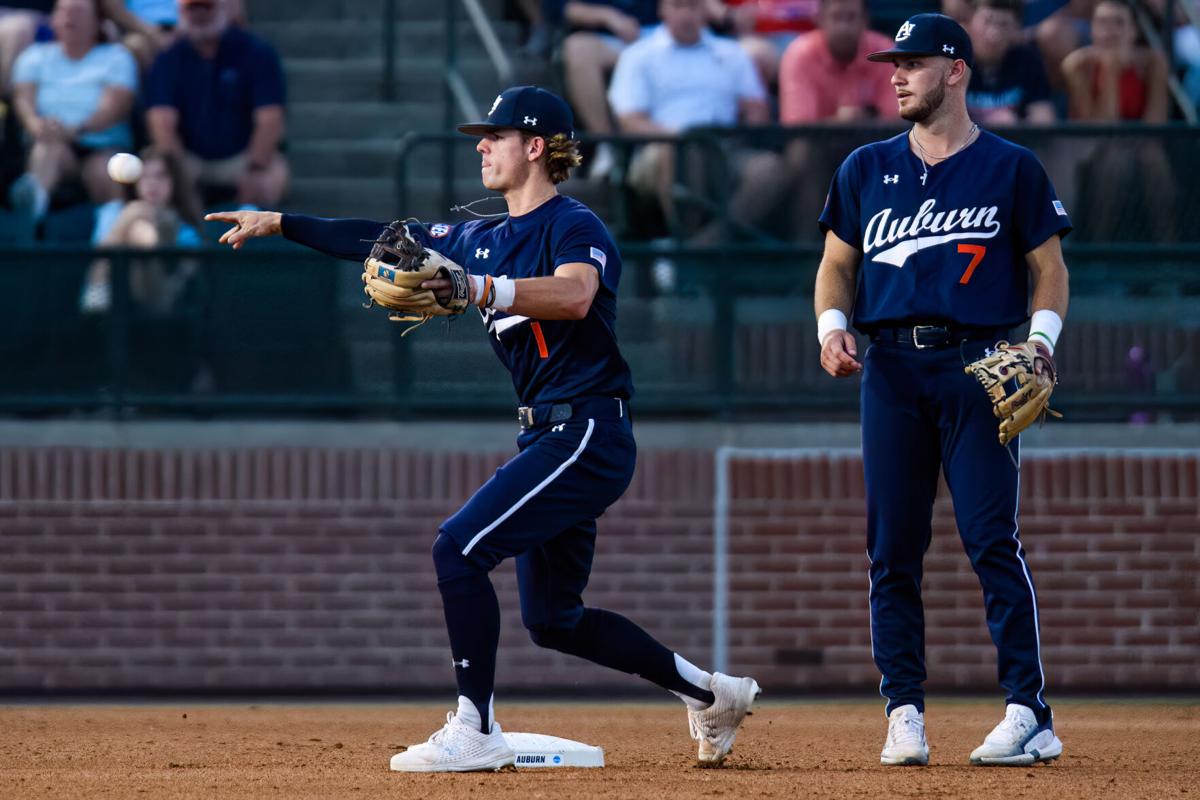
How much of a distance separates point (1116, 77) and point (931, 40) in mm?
4944

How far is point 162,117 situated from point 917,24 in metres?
5.59

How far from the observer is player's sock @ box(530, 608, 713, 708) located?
6.07 metres

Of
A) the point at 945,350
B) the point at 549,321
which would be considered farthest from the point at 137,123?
the point at 945,350

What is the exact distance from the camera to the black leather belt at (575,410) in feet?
19.5

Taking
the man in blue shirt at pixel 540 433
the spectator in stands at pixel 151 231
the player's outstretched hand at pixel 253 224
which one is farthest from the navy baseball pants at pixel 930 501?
the spectator in stands at pixel 151 231

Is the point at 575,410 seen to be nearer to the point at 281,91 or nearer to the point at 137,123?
the point at 281,91

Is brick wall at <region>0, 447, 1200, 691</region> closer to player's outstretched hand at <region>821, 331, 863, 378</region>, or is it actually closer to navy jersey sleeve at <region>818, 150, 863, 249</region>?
navy jersey sleeve at <region>818, 150, 863, 249</region>

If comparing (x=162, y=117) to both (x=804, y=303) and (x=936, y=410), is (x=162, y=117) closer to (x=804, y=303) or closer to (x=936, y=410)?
Result: (x=804, y=303)

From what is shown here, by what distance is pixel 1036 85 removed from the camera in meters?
10.4

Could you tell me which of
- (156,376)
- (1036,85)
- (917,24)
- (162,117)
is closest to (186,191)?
(162,117)

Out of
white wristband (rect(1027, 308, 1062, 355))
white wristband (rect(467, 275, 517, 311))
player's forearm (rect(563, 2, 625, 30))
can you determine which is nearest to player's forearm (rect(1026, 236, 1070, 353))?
white wristband (rect(1027, 308, 1062, 355))

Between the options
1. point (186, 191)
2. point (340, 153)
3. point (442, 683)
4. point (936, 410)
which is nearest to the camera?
point (936, 410)

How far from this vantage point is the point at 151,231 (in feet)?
32.6

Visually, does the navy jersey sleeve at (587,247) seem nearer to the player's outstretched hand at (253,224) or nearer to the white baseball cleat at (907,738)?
the player's outstretched hand at (253,224)
